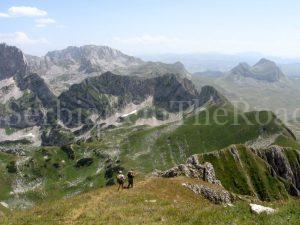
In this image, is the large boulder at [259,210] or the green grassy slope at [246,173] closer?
the large boulder at [259,210]

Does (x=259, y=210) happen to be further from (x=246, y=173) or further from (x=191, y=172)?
(x=246, y=173)

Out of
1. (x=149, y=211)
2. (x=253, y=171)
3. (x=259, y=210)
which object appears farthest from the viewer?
(x=253, y=171)

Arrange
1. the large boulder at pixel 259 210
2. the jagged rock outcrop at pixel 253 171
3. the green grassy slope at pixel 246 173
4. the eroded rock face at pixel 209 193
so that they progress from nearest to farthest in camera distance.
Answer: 1. the large boulder at pixel 259 210
2. the eroded rock face at pixel 209 193
3. the green grassy slope at pixel 246 173
4. the jagged rock outcrop at pixel 253 171

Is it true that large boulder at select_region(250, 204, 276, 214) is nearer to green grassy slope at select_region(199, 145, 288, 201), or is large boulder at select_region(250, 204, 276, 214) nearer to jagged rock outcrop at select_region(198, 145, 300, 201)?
jagged rock outcrop at select_region(198, 145, 300, 201)

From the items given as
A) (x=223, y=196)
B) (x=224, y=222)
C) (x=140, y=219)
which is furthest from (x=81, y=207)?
(x=223, y=196)

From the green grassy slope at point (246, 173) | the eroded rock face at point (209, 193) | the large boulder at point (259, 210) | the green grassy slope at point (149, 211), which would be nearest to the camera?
the green grassy slope at point (149, 211)

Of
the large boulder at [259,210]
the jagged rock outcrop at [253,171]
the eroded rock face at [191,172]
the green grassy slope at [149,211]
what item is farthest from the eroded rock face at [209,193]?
the jagged rock outcrop at [253,171]

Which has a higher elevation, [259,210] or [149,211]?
[259,210]

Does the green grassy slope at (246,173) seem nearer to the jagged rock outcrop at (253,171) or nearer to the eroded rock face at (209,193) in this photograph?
the jagged rock outcrop at (253,171)

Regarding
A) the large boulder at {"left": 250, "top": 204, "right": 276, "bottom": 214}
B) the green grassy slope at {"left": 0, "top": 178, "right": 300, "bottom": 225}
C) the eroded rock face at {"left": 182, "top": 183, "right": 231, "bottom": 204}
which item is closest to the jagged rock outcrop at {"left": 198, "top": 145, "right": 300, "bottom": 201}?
the eroded rock face at {"left": 182, "top": 183, "right": 231, "bottom": 204}

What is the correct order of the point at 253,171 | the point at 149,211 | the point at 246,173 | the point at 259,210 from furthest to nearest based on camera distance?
the point at 253,171 < the point at 246,173 < the point at 149,211 < the point at 259,210

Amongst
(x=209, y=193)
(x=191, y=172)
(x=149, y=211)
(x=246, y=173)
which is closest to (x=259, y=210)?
(x=149, y=211)

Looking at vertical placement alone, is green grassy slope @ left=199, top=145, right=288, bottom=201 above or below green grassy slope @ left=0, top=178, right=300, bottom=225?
below

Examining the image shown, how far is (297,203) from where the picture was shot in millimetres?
30438
